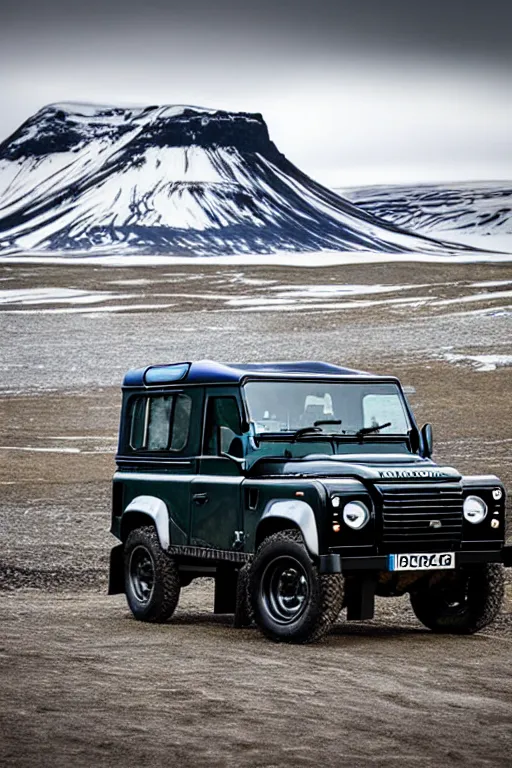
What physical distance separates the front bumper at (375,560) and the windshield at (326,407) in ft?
4.68

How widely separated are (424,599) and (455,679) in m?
2.90

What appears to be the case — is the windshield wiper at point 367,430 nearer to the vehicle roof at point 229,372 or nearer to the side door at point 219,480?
the vehicle roof at point 229,372

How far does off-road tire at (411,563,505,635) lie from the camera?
11812 millimetres

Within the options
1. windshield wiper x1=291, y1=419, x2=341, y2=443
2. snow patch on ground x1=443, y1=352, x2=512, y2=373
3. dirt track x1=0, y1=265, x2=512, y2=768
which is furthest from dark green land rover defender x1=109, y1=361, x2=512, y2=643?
snow patch on ground x1=443, y1=352, x2=512, y2=373

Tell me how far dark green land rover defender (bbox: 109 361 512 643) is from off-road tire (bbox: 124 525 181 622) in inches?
0.6

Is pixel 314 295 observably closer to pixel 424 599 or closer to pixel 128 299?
pixel 128 299

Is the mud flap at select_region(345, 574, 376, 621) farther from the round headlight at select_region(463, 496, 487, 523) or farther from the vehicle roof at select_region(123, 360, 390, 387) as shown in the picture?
the vehicle roof at select_region(123, 360, 390, 387)

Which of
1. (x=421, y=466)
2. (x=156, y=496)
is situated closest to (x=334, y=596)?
(x=421, y=466)

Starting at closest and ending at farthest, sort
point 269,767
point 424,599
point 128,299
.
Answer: point 269,767 < point 424,599 < point 128,299

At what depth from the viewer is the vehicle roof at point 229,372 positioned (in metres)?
12.2

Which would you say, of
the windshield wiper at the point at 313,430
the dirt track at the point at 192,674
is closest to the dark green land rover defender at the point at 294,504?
the windshield wiper at the point at 313,430

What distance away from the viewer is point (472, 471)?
28.5m

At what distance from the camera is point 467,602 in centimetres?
1208

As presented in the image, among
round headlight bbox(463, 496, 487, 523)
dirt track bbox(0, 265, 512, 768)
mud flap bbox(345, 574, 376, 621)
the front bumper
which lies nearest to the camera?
dirt track bbox(0, 265, 512, 768)
